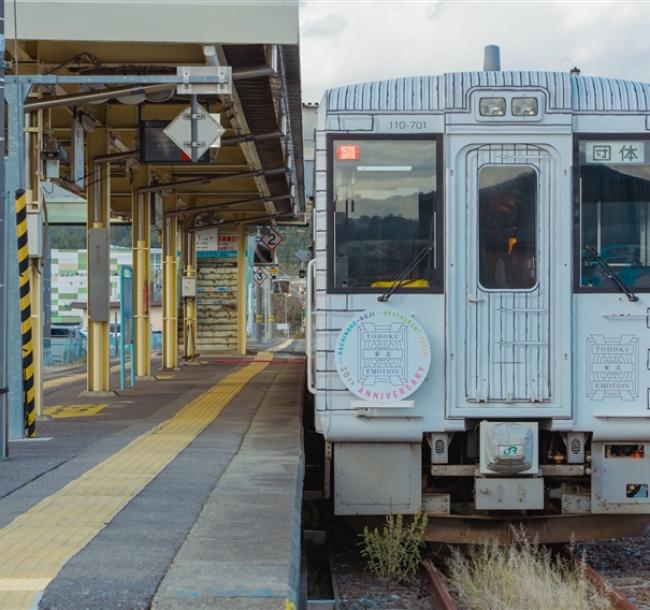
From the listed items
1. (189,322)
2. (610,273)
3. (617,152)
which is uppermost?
(617,152)

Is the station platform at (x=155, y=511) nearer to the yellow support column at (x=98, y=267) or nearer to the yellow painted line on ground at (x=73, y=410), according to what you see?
the yellow painted line on ground at (x=73, y=410)

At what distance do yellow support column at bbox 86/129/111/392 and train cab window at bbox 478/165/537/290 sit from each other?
9002 mm

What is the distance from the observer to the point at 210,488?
7742mm

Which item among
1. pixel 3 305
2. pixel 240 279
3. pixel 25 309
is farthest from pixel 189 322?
pixel 3 305

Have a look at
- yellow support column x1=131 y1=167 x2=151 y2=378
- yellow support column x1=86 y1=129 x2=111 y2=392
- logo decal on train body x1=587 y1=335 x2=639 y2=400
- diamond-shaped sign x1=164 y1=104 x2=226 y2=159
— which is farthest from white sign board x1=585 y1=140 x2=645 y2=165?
yellow support column x1=131 y1=167 x2=151 y2=378

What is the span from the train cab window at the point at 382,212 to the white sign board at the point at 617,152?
1111 mm

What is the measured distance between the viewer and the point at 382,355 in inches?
320

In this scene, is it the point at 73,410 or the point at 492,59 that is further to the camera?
the point at 73,410

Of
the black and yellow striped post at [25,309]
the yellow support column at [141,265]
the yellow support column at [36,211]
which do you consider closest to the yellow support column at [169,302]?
the yellow support column at [141,265]

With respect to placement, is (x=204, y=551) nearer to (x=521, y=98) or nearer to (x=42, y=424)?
(x=521, y=98)

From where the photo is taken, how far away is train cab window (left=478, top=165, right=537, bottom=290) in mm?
8242

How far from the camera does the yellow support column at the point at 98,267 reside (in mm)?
16531

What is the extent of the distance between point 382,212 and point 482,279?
2.77 feet

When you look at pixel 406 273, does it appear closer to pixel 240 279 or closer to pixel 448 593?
pixel 448 593
